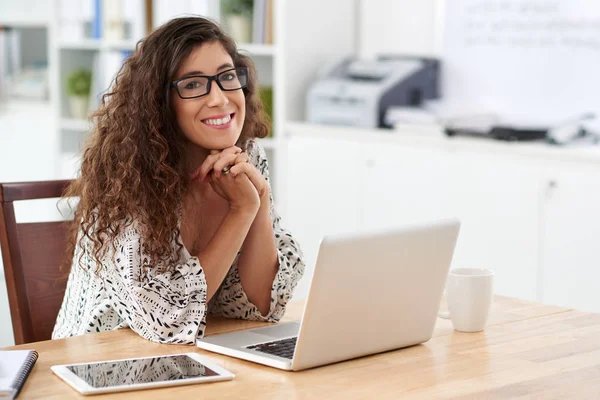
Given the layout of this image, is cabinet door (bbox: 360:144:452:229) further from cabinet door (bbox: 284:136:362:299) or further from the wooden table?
the wooden table

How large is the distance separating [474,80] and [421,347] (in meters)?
2.62

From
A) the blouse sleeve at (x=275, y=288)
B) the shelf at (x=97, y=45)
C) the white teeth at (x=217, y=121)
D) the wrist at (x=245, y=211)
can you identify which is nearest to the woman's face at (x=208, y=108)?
the white teeth at (x=217, y=121)

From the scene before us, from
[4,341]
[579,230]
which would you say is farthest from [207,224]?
[579,230]

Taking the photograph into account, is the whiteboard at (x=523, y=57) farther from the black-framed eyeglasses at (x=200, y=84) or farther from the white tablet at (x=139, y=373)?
the white tablet at (x=139, y=373)

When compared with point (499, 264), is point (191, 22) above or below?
above

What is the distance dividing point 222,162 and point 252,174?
70mm

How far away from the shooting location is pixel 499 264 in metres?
3.33

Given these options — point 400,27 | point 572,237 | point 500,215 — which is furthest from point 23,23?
point 572,237

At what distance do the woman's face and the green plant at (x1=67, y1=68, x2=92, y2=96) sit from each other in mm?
3440

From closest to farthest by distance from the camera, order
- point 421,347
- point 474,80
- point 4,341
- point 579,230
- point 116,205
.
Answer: point 421,347 → point 116,205 → point 4,341 → point 579,230 → point 474,80

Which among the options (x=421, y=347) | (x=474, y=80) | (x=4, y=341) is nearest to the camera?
(x=421, y=347)

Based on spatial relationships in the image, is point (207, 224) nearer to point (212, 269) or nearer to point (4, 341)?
point (212, 269)

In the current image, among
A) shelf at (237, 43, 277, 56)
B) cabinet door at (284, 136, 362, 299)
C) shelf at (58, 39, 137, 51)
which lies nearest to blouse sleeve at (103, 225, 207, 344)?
cabinet door at (284, 136, 362, 299)

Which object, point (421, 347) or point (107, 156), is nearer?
point (421, 347)
